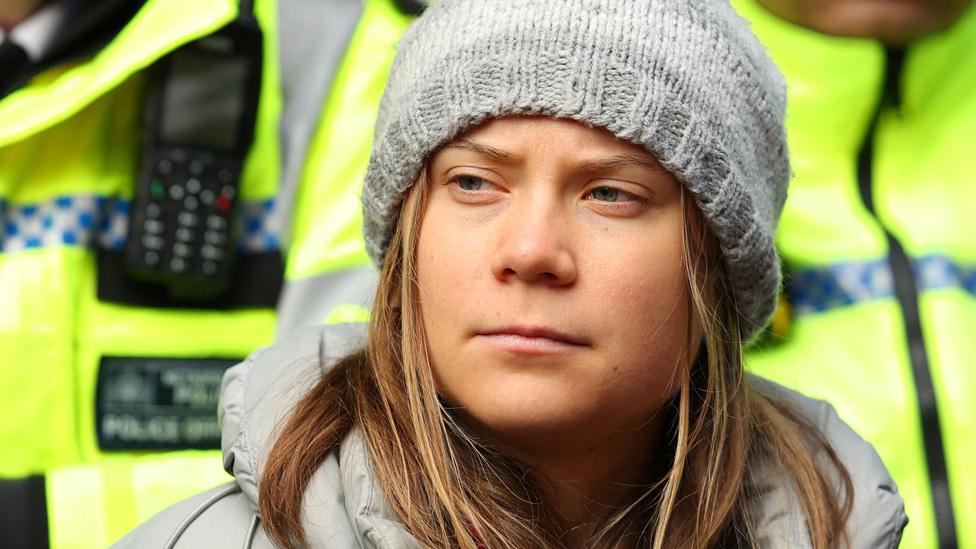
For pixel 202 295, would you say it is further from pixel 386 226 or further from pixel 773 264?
pixel 773 264

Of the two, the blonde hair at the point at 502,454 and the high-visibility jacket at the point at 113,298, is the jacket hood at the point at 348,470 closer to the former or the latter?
the blonde hair at the point at 502,454

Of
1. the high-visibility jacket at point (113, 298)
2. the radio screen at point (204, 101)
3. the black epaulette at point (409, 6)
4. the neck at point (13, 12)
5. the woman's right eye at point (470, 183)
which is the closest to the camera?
the woman's right eye at point (470, 183)

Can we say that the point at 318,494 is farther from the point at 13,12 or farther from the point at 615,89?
the point at 13,12

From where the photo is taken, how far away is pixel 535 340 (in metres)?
1.47

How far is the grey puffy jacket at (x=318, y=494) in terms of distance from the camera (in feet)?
4.90

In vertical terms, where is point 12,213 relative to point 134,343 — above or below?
above

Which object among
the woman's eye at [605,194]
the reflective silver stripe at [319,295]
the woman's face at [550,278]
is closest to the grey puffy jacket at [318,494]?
the woman's face at [550,278]

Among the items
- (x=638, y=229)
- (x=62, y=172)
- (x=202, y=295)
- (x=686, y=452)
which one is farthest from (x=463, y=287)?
(x=62, y=172)

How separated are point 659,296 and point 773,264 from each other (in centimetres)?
26

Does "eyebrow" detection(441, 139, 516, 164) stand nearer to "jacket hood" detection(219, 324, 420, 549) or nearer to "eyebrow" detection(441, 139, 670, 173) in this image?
"eyebrow" detection(441, 139, 670, 173)

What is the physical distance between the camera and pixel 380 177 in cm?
169

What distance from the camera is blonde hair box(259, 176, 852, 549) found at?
1.53 meters

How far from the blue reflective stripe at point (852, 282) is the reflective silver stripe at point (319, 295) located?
700 mm

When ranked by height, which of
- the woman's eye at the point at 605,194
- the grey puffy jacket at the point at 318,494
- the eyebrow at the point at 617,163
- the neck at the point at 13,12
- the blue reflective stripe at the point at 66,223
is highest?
the neck at the point at 13,12
